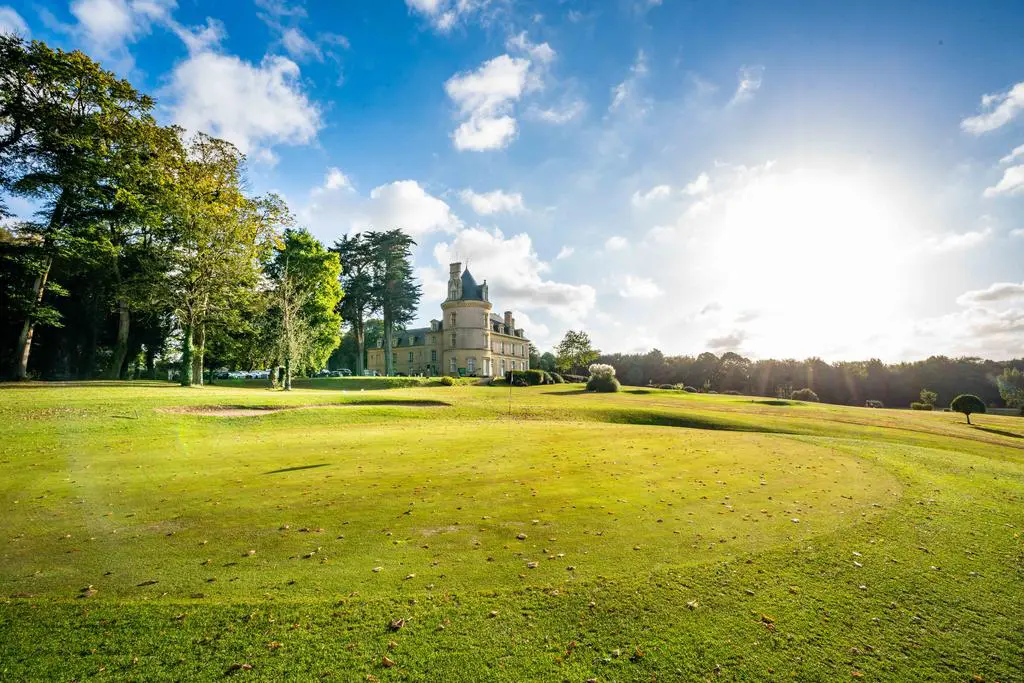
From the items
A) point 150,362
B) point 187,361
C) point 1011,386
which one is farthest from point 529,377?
point 1011,386

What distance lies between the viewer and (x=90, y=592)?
441cm

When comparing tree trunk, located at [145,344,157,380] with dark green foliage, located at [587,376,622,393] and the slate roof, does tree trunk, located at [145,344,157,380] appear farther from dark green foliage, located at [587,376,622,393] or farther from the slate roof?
dark green foliage, located at [587,376,622,393]

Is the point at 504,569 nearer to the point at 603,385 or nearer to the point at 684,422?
the point at 684,422

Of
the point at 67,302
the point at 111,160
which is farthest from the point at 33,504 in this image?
the point at 67,302

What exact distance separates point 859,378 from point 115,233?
295 ft

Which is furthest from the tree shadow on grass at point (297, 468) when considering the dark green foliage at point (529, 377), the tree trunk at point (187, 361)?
the dark green foliage at point (529, 377)

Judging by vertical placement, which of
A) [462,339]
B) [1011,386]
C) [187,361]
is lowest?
[1011,386]

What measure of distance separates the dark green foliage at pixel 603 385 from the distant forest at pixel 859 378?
27916 millimetres

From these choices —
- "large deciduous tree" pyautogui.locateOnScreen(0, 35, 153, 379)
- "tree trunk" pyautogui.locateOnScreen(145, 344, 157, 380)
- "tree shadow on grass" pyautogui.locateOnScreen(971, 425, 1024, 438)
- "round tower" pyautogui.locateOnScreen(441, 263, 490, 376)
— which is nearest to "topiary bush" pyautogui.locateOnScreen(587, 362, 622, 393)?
"tree shadow on grass" pyautogui.locateOnScreen(971, 425, 1024, 438)

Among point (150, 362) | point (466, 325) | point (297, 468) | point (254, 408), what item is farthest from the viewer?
point (466, 325)

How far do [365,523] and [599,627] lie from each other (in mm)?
3762

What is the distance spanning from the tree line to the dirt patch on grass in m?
13.0

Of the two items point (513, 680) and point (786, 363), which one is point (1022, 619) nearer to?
point (513, 680)

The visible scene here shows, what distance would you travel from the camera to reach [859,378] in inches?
2704
